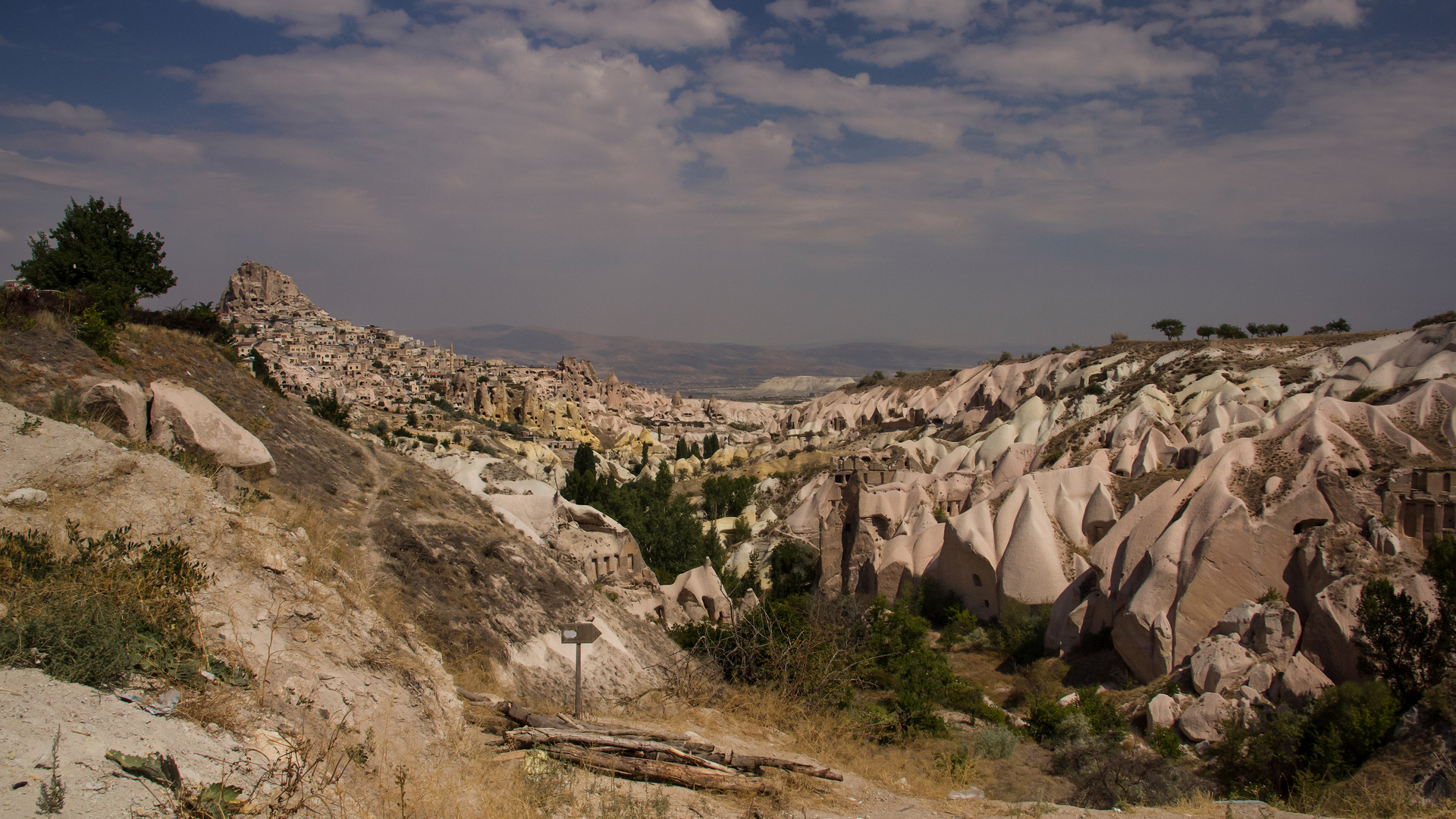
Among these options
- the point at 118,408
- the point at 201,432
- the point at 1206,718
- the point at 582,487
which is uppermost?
the point at 118,408

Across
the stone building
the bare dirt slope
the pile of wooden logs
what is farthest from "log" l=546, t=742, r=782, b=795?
the stone building

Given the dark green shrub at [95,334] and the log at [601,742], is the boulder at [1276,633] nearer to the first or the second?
the log at [601,742]

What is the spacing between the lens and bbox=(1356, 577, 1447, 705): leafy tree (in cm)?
1180

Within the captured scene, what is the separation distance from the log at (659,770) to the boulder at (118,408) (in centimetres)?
733

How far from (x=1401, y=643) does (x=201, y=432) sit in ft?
61.3

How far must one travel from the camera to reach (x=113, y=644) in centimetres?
466

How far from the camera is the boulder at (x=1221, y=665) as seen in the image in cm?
1418

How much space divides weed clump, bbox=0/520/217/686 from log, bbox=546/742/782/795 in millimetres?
3075

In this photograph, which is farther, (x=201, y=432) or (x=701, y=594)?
(x=701, y=594)

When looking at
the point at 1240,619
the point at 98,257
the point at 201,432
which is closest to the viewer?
the point at 201,432

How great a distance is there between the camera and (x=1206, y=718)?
13555 millimetres

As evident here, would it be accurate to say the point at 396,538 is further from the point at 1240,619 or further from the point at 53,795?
the point at 1240,619

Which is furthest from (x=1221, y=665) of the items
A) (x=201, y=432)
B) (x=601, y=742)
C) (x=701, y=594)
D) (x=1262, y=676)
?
(x=201, y=432)

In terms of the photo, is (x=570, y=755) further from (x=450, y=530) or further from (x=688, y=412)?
(x=688, y=412)
